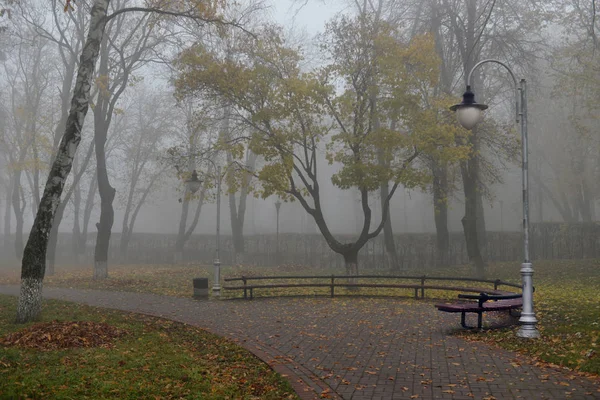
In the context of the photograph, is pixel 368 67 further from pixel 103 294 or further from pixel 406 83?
pixel 103 294

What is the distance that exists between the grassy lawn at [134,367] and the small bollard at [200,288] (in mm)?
5502

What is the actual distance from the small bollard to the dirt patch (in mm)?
6418

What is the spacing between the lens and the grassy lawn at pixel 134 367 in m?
6.58

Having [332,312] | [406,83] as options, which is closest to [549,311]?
[332,312]

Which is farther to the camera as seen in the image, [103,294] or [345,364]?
[103,294]

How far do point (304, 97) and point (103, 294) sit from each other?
29.5 feet

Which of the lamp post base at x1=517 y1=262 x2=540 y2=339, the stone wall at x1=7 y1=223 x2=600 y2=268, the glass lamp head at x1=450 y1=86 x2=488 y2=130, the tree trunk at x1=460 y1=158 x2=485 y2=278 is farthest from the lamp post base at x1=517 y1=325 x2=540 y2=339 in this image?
the stone wall at x1=7 y1=223 x2=600 y2=268

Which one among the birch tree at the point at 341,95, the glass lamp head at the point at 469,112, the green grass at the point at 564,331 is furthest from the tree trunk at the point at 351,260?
the glass lamp head at the point at 469,112

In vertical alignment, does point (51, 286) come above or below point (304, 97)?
below

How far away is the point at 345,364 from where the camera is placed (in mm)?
8164

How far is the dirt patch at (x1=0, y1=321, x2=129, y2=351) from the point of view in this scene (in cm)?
908

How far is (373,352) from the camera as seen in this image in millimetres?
8992

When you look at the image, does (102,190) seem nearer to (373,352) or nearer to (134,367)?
(134,367)

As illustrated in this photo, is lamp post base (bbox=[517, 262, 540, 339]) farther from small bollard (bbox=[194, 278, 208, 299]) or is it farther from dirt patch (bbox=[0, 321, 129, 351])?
small bollard (bbox=[194, 278, 208, 299])
